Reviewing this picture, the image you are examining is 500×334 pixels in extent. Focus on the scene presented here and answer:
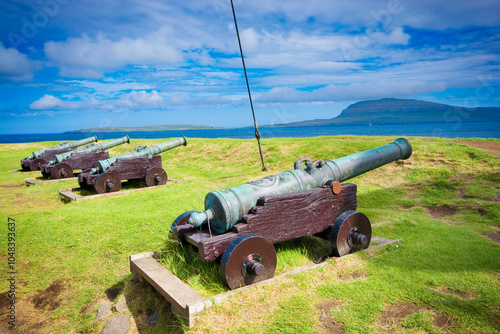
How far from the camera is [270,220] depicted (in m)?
3.96

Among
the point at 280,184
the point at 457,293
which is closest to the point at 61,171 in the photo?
the point at 280,184

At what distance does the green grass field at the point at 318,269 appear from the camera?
3.27m

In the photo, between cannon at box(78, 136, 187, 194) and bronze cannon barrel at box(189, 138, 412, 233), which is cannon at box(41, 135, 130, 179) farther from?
bronze cannon barrel at box(189, 138, 412, 233)

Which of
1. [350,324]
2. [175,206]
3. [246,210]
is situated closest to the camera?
[350,324]

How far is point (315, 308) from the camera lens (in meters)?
3.43

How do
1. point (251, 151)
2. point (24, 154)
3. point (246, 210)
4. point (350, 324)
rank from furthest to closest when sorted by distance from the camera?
point (24, 154) < point (251, 151) < point (246, 210) < point (350, 324)

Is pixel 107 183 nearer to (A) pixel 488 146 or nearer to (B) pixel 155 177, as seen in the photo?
(B) pixel 155 177

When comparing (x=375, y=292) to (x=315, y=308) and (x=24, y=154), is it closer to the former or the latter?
(x=315, y=308)

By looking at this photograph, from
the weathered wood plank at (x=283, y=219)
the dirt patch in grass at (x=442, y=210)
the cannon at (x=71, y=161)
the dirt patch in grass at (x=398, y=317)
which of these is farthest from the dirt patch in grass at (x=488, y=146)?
the cannon at (x=71, y=161)

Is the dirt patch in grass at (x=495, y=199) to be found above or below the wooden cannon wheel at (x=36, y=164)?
below

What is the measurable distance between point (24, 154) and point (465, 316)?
27.6 meters

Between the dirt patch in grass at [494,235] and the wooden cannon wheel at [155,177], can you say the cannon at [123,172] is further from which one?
the dirt patch in grass at [494,235]

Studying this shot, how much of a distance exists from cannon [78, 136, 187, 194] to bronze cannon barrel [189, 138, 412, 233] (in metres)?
6.97

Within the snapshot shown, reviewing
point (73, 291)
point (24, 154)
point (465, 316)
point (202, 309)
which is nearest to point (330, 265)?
point (465, 316)
